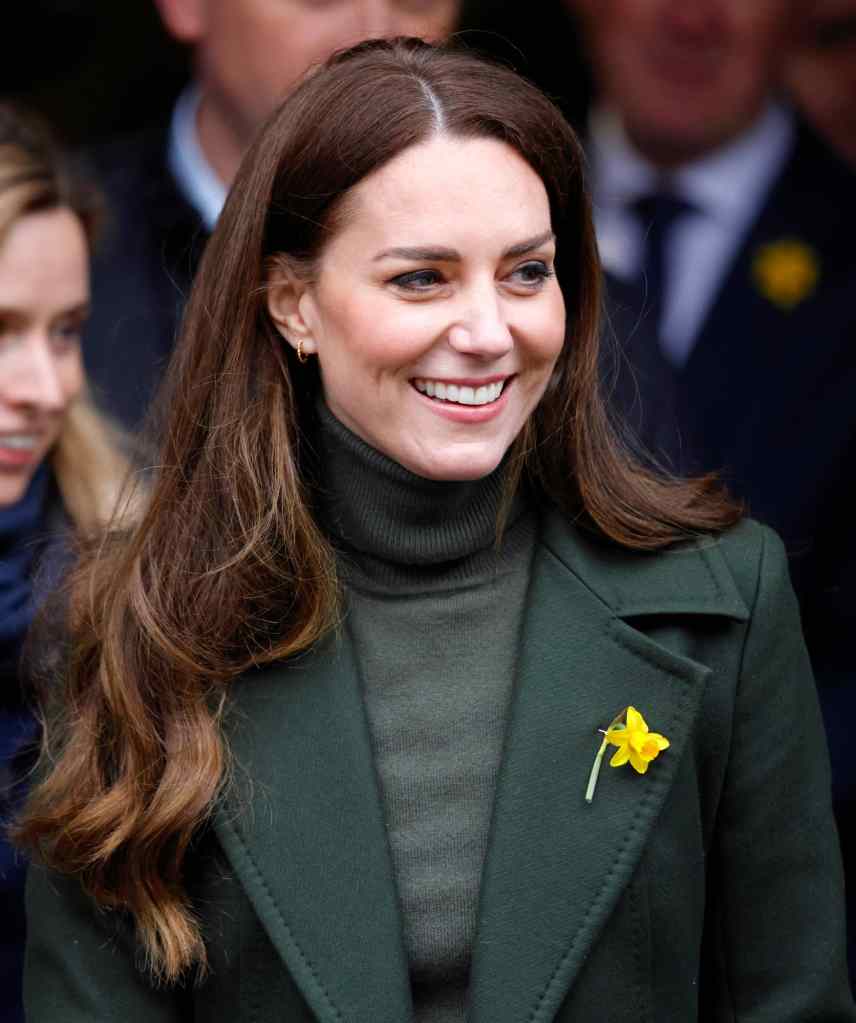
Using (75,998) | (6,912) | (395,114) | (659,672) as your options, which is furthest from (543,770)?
(6,912)

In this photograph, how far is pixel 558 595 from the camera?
2332 mm

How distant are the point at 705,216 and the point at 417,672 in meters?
1.84

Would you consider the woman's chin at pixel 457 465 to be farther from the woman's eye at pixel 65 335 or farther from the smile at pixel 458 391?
the woman's eye at pixel 65 335

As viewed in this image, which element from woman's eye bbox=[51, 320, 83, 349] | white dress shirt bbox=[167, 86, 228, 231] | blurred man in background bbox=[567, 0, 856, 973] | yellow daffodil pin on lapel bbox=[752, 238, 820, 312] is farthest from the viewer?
white dress shirt bbox=[167, 86, 228, 231]

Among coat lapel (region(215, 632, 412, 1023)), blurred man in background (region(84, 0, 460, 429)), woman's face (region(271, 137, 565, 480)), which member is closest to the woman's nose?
woman's face (region(271, 137, 565, 480))

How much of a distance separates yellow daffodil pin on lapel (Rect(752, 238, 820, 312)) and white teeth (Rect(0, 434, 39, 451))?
5.35 ft

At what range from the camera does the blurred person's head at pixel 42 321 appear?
3.05m

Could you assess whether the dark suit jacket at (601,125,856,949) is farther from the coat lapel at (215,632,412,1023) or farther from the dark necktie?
the coat lapel at (215,632,412,1023)

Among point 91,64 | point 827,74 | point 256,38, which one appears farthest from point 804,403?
point 91,64

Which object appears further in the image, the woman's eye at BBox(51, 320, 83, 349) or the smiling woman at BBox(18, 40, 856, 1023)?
the woman's eye at BBox(51, 320, 83, 349)

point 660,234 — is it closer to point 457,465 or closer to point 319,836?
point 457,465

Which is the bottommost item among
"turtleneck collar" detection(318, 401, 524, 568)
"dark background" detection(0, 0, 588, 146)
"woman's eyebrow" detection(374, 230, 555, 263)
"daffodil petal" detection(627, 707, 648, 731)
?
"dark background" detection(0, 0, 588, 146)

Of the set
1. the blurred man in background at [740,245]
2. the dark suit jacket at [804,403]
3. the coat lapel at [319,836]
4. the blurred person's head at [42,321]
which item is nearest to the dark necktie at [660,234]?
the blurred man in background at [740,245]

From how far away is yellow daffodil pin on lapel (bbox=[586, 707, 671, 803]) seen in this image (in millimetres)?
2186
